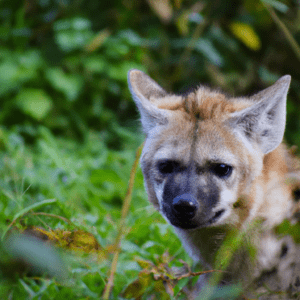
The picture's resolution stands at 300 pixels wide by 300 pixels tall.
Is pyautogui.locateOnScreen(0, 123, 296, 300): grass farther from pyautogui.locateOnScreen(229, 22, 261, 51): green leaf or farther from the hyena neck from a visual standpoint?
pyautogui.locateOnScreen(229, 22, 261, 51): green leaf

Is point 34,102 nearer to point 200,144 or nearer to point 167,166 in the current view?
point 167,166

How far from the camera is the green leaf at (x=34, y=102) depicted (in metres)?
5.50

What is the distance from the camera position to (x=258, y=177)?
2.48 meters

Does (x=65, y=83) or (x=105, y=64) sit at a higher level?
(x=105, y=64)

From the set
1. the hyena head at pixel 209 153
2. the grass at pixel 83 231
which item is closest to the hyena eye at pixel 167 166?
the hyena head at pixel 209 153

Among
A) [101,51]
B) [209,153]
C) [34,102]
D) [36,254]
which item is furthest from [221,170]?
[101,51]

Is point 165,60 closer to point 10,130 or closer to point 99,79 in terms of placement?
point 99,79

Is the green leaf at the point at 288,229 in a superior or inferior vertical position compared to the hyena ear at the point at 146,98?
superior

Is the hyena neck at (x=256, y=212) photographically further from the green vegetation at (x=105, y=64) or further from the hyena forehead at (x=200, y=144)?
the green vegetation at (x=105, y=64)

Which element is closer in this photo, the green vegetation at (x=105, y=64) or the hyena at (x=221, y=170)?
the hyena at (x=221, y=170)

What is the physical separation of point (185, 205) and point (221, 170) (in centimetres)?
37

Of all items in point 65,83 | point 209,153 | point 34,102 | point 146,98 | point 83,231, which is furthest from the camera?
point 65,83

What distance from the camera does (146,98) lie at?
2930 millimetres

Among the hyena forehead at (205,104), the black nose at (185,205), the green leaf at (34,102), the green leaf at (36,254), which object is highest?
the green leaf at (36,254)
